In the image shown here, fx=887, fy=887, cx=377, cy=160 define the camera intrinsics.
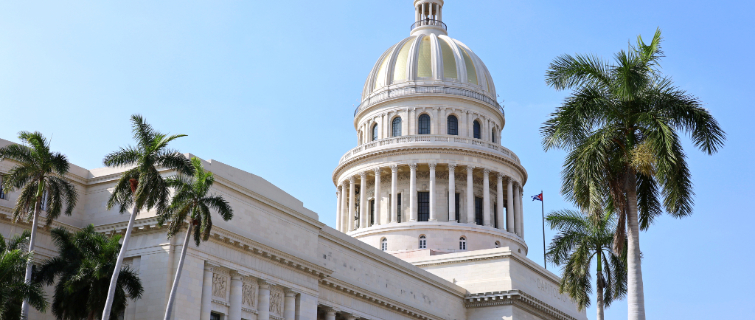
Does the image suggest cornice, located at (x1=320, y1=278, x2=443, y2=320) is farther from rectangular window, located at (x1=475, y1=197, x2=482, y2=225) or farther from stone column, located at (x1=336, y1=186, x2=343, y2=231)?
stone column, located at (x1=336, y1=186, x2=343, y2=231)

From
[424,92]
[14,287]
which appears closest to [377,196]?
[424,92]

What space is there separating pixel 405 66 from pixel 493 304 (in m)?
26.6

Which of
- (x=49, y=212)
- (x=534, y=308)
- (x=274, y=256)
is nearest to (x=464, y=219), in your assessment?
(x=534, y=308)

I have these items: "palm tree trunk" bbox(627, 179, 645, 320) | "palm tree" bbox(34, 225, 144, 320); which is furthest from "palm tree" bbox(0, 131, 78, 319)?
"palm tree trunk" bbox(627, 179, 645, 320)

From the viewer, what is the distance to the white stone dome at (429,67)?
7931 cm

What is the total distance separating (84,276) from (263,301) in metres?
11.5

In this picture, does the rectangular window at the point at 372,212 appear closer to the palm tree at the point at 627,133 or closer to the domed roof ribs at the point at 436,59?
the domed roof ribs at the point at 436,59

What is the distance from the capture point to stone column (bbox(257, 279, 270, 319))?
41938mm

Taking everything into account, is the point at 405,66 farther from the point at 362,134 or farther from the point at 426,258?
the point at 426,258

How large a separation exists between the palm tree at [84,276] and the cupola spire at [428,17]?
55.3 meters

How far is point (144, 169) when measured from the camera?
109 ft

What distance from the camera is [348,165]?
79.8m

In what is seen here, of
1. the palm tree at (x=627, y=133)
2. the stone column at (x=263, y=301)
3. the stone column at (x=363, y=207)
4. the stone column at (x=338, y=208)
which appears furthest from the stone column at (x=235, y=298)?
the stone column at (x=338, y=208)

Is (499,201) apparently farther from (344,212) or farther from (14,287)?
(14,287)
